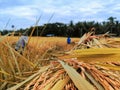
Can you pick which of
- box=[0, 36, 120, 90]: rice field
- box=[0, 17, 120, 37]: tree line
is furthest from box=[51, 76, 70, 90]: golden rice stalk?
box=[0, 17, 120, 37]: tree line

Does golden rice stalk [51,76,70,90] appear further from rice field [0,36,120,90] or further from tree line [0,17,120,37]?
tree line [0,17,120,37]

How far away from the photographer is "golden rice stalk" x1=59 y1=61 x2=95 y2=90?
1489 mm

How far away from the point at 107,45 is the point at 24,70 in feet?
2.15

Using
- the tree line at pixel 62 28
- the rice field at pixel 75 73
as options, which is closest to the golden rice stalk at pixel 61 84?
the rice field at pixel 75 73

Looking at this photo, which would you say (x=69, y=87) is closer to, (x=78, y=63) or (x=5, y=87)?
(x=78, y=63)

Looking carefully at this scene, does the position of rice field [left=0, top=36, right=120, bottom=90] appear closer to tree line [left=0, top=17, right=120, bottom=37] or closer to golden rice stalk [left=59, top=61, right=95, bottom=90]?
golden rice stalk [left=59, top=61, right=95, bottom=90]

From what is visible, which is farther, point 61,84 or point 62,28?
point 62,28

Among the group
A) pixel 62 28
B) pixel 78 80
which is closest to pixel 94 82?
pixel 78 80

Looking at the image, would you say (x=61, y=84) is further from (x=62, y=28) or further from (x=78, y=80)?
(x=62, y=28)

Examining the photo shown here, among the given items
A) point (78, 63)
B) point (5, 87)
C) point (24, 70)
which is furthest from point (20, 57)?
point (78, 63)

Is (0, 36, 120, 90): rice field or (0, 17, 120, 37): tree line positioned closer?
(0, 36, 120, 90): rice field

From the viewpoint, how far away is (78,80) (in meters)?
1.54

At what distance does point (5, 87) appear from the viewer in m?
1.94

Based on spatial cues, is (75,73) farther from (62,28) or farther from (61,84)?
(62,28)
